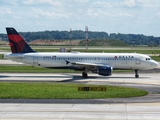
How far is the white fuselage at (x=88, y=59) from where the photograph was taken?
53.2 m

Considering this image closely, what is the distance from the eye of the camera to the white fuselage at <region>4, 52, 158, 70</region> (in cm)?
5316

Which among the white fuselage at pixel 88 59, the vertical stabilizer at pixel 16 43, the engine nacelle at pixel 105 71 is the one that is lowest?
the engine nacelle at pixel 105 71

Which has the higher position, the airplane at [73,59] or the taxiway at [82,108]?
the airplane at [73,59]

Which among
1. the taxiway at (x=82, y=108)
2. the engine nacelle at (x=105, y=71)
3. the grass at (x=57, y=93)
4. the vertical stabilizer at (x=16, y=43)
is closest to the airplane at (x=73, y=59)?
the vertical stabilizer at (x=16, y=43)

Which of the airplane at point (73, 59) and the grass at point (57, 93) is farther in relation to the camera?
the airplane at point (73, 59)

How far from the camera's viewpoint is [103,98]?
31.7 metres

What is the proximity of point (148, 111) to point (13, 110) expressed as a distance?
27.1 ft

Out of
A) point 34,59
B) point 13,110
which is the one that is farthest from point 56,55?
point 13,110

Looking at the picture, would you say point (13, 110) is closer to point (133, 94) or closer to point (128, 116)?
point (128, 116)

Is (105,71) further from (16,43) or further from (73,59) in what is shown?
(16,43)

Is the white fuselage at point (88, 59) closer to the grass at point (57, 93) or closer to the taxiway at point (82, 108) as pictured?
the grass at point (57, 93)

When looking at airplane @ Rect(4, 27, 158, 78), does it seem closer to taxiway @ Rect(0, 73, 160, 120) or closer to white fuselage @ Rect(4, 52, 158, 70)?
white fuselage @ Rect(4, 52, 158, 70)

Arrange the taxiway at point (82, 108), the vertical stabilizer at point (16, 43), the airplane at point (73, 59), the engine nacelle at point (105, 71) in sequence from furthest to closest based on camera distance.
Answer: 1. the vertical stabilizer at point (16, 43)
2. the airplane at point (73, 59)
3. the engine nacelle at point (105, 71)
4. the taxiway at point (82, 108)

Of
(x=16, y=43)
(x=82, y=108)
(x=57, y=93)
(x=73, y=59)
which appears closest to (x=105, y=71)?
(x=73, y=59)
